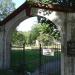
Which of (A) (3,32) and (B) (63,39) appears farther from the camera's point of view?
(A) (3,32)

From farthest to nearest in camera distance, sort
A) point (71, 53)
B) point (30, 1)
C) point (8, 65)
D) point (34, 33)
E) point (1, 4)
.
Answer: point (34, 33), point (1, 4), point (8, 65), point (30, 1), point (71, 53)

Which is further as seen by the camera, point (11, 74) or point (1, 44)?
point (1, 44)

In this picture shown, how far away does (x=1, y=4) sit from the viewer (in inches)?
2071

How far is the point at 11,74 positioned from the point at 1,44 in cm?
282

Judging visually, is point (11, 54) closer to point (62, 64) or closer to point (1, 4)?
point (62, 64)

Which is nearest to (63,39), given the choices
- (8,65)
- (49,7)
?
(49,7)

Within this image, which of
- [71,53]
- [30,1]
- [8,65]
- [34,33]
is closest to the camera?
[71,53]

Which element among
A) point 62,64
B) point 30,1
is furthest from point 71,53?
point 30,1

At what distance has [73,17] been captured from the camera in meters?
13.8

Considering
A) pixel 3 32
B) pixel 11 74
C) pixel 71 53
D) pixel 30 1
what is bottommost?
pixel 11 74

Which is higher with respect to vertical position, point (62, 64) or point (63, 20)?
point (63, 20)

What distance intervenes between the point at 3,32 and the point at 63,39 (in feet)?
21.2

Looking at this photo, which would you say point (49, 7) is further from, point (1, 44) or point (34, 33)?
point (34, 33)

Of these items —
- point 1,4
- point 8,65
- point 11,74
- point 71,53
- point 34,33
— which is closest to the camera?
point 71,53
